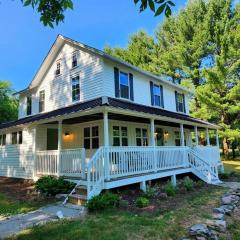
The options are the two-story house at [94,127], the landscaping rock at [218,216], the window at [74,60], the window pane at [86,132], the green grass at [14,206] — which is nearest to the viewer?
the landscaping rock at [218,216]

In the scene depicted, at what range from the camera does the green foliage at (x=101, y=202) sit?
757 centimetres

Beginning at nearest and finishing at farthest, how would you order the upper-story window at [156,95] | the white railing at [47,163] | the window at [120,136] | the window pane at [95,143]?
the white railing at [47,163], the window pane at [95,143], the window at [120,136], the upper-story window at [156,95]

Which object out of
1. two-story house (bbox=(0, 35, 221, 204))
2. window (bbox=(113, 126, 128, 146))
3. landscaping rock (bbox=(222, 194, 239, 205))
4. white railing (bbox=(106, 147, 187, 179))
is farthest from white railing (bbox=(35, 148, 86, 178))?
landscaping rock (bbox=(222, 194, 239, 205))

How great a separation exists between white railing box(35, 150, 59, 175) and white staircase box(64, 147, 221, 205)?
1.88m

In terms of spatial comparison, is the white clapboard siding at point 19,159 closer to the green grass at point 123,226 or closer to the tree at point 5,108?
the green grass at point 123,226

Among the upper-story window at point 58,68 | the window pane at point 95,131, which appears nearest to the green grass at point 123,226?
the window pane at point 95,131

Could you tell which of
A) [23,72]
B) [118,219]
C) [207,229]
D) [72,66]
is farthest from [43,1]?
[23,72]

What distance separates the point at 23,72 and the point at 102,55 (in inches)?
1536

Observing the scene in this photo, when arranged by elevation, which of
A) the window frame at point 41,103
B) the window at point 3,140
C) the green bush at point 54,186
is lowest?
the green bush at point 54,186

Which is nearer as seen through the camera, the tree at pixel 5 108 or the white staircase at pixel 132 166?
the white staircase at pixel 132 166

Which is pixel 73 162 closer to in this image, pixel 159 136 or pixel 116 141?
pixel 116 141

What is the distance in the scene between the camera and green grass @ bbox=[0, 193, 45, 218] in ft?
26.1

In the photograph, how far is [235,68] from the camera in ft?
86.6

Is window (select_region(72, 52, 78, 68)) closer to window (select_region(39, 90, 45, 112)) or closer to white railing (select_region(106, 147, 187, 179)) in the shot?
window (select_region(39, 90, 45, 112))
